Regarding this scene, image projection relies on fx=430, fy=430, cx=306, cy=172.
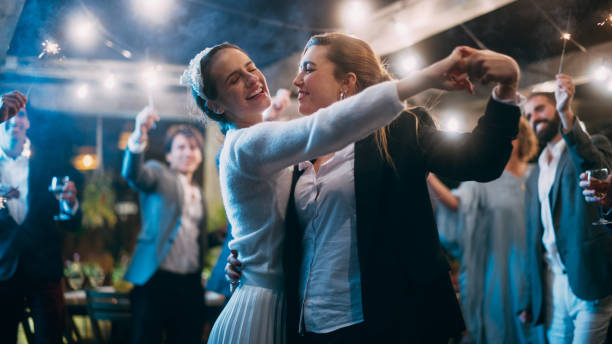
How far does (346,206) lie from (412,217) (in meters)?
0.18

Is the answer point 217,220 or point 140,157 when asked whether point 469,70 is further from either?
point 217,220

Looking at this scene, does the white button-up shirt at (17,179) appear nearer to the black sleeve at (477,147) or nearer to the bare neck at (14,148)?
the bare neck at (14,148)

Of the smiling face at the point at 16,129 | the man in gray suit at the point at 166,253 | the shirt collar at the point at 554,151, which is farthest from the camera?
the man in gray suit at the point at 166,253

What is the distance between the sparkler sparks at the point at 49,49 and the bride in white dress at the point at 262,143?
615 millimetres

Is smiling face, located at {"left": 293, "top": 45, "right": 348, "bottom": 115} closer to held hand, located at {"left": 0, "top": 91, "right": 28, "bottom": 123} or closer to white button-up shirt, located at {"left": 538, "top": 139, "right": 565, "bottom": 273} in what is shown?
held hand, located at {"left": 0, "top": 91, "right": 28, "bottom": 123}

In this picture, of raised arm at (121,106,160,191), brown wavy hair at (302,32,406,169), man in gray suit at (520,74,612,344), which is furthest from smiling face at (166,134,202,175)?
man in gray suit at (520,74,612,344)

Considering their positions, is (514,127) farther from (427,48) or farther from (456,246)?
(456,246)

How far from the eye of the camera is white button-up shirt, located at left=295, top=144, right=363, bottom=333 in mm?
1165

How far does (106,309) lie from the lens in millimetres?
2877

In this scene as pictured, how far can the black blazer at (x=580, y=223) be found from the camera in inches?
73.5

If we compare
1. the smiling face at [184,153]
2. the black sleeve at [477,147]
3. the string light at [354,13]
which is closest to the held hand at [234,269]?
the black sleeve at [477,147]

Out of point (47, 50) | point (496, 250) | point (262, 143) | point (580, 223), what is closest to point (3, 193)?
point (47, 50)

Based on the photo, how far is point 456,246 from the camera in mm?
3508

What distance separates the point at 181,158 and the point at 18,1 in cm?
190
